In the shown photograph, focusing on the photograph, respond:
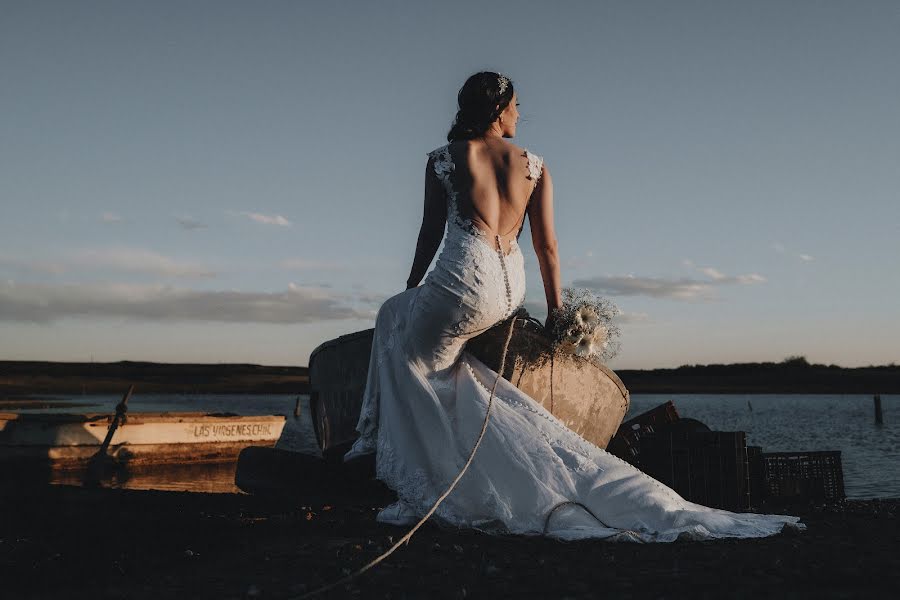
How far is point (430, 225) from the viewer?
17.0 ft

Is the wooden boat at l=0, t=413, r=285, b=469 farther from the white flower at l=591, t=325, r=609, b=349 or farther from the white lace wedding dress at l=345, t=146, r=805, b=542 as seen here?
the white flower at l=591, t=325, r=609, b=349

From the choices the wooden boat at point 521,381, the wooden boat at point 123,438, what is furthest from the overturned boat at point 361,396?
the wooden boat at point 123,438

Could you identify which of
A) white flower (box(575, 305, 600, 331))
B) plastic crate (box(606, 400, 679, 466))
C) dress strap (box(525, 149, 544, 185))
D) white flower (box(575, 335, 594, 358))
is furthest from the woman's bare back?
plastic crate (box(606, 400, 679, 466))

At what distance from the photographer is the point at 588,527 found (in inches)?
171

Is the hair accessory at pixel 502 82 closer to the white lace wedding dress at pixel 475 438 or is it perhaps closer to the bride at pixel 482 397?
the bride at pixel 482 397

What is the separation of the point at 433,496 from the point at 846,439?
1572 inches

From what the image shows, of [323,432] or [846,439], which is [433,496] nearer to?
[323,432]

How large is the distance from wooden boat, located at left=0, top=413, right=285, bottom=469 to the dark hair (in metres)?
18.0

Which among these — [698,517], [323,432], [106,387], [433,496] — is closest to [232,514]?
[323,432]

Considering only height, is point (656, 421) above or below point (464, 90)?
below

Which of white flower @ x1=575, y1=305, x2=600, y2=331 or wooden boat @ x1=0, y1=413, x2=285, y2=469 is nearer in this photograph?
white flower @ x1=575, y1=305, x2=600, y2=331

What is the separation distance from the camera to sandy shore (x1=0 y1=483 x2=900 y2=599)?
3078 millimetres

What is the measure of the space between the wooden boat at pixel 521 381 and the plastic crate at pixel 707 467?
774 millimetres

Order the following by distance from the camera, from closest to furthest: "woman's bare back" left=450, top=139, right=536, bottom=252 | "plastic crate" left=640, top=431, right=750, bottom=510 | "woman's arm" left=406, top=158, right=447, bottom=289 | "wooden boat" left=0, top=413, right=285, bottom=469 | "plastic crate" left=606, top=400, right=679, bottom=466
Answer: "woman's bare back" left=450, top=139, right=536, bottom=252 → "woman's arm" left=406, top=158, right=447, bottom=289 → "plastic crate" left=640, top=431, right=750, bottom=510 → "plastic crate" left=606, top=400, right=679, bottom=466 → "wooden boat" left=0, top=413, right=285, bottom=469
